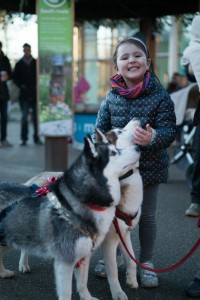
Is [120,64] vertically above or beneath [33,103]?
above

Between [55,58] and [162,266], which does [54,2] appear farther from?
[162,266]

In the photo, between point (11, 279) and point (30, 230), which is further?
point (11, 279)

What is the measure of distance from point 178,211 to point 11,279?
9.08 feet

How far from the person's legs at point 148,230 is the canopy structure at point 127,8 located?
5.84 meters

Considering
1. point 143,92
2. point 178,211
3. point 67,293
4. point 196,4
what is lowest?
point 178,211

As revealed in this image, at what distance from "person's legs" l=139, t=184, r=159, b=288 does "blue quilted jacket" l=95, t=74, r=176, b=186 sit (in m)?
0.14

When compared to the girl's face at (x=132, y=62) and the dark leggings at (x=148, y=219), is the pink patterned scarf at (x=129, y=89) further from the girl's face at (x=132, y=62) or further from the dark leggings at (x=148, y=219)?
the dark leggings at (x=148, y=219)

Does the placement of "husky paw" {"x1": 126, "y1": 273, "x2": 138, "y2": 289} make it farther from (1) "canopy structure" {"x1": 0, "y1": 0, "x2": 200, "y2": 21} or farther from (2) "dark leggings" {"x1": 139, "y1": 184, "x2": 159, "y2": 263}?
(1) "canopy structure" {"x1": 0, "y1": 0, "x2": 200, "y2": 21}

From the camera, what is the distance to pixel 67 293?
122 inches

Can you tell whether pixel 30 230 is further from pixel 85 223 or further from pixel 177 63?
pixel 177 63

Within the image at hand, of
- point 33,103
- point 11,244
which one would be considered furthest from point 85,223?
point 33,103

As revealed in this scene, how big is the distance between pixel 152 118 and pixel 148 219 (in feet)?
2.86

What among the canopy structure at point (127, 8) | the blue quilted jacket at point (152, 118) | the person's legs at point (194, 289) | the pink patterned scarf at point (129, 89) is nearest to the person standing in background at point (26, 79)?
the canopy structure at point (127, 8)

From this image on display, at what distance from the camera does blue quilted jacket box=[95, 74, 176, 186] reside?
3578 mm
